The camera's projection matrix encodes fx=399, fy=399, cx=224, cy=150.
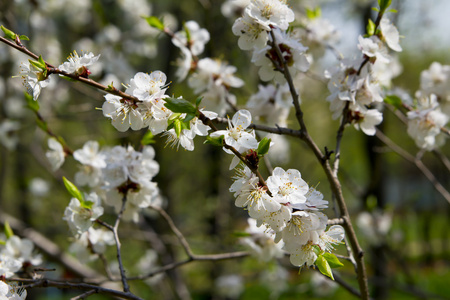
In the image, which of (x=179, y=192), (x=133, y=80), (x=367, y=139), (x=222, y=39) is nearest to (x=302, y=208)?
(x=133, y=80)

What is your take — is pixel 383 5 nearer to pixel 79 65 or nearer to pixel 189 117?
pixel 189 117

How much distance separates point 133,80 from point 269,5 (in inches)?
21.3

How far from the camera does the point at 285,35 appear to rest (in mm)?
1646

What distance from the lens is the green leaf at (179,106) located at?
111 cm

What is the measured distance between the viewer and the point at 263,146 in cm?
118

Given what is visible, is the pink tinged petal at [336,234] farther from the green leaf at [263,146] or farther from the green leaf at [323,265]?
the green leaf at [263,146]

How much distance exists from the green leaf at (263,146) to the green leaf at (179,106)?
0.71 ft

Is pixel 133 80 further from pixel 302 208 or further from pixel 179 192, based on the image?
pixel 179 192

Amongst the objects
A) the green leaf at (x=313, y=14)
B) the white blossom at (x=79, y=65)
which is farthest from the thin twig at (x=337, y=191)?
the green leaf at (x=313, y=14)

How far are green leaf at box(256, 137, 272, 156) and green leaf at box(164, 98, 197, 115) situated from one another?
8.6 inches

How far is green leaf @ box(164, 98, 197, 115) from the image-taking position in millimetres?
1111

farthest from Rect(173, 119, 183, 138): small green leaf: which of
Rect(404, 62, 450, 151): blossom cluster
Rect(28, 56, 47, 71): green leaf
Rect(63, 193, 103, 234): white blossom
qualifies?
Rect(404, 62, 450, 151): blossom cluster

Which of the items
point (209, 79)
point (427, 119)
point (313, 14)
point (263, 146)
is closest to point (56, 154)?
point (209, 79)

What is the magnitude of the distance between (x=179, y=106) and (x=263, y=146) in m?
0.27
